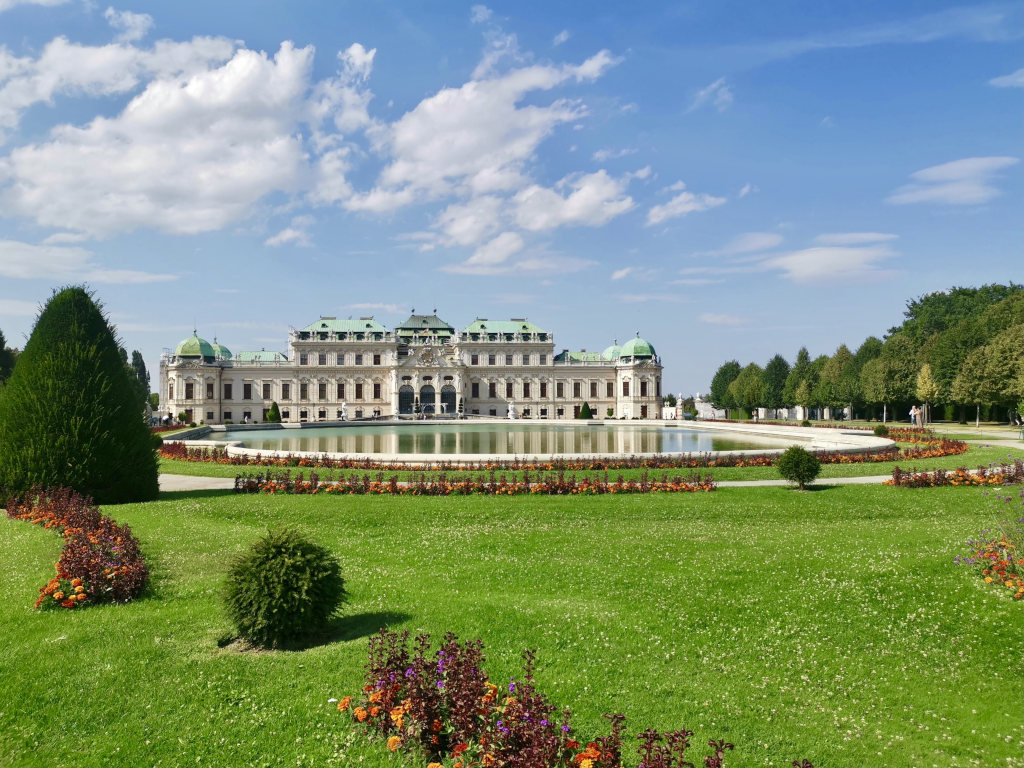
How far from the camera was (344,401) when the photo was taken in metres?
94.0

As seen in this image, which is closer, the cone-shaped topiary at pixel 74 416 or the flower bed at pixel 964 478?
the cone-shaped topiary at pixel 74 416

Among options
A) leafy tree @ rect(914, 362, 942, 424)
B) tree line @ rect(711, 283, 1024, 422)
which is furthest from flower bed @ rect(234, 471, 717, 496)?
leafy tree @ rect(914, 362, 942, 424)

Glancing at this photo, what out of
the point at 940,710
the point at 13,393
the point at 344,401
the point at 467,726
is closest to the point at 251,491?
the point at 13,393

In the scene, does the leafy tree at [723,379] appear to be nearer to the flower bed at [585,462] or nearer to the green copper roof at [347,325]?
the green copper roof at [347,325]

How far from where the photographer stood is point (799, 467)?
1980cm

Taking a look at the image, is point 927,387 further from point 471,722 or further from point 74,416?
point 471,722

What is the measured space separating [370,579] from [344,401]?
282 ft

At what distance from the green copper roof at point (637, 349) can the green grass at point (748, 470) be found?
6993cm

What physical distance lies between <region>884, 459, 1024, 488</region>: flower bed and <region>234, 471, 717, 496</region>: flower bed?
223 inches

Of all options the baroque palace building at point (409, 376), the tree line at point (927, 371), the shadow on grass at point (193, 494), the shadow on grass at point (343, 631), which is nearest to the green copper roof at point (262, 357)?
the baroque palace building at point (409, 376)

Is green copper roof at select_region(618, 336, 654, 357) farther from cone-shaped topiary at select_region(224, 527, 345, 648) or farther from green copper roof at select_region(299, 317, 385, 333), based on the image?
cone-shaped topiary at select_region(224, 527, 345, 648)

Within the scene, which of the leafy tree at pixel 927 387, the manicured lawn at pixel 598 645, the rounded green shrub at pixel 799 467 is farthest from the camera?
the leafy tree at pixel 927 387

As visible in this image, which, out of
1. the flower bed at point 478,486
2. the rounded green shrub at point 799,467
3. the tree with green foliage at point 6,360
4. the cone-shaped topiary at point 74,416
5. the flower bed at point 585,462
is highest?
the tree with green foliage at point 6,360

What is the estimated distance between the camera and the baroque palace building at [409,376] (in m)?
89.7
